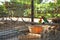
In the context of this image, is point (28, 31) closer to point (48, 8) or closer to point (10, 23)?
point (10, 23)

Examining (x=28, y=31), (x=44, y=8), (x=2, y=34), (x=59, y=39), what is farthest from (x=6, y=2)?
(x=59, y=39)

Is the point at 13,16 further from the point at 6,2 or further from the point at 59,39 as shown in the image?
the point at 59,39

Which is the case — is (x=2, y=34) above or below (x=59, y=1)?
below

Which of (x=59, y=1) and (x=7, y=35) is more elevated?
(x=59, y=1)

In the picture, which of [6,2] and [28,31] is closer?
[28,31]

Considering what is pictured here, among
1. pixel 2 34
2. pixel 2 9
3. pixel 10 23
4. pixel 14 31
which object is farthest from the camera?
pixel 2 9

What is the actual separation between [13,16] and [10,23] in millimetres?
567

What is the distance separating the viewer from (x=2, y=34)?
3244 mm

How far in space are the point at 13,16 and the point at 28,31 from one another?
1.09 m

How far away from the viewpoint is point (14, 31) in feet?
11.5

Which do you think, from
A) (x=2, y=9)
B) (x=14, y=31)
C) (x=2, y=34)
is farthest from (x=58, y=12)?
(x=2, y=34)

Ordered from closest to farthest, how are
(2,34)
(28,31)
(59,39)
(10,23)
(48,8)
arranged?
(59,39) < (2,34) < (28,31) < (10,23) < (48,8)

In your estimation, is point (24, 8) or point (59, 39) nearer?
point (59, 39)

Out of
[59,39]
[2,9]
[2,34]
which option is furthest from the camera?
[2,9]
